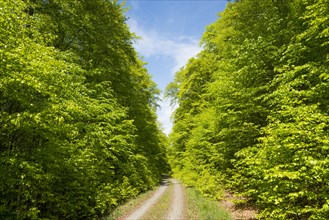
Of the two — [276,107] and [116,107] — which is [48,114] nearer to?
[116,107]

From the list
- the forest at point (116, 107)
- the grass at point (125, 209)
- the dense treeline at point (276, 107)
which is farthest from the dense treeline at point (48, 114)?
the dense treeline at point (276, 107)

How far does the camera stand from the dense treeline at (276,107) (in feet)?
26.6

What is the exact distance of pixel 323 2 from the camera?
9.05 meters

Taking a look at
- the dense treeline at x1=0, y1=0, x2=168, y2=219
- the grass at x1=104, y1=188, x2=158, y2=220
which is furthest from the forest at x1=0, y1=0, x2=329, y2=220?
the grass at x1=104, y1=188, x2=158, y2=220

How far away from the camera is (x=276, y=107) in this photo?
522 inches

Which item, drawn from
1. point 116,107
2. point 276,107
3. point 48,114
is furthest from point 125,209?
point 276,107

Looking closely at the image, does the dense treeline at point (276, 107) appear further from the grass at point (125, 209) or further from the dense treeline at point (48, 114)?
the dense treeline at point (48, 114)

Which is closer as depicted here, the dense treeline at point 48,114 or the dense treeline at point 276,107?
the dense treeline at point 48,114

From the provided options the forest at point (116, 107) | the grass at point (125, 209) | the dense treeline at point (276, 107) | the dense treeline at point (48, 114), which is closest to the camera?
the dense treeline at point (48, 114)

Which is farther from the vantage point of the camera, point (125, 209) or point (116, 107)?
point (116, 107)

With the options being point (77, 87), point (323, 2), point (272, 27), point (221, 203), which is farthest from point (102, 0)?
point (221, 203)

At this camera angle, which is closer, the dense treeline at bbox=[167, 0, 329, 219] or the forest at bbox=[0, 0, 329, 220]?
the forest at bbox=[0, 0, 329, 220]

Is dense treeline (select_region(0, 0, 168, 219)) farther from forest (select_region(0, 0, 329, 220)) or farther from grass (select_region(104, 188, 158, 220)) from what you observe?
grass (select_region(104, 188, 158, 220))

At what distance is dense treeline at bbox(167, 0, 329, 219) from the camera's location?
8102 millimetres
